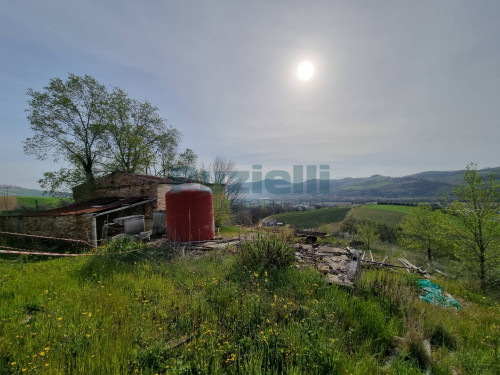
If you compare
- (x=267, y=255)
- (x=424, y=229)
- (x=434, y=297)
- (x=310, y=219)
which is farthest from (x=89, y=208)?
(x=310, y=219)

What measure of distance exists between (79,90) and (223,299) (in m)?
25.9

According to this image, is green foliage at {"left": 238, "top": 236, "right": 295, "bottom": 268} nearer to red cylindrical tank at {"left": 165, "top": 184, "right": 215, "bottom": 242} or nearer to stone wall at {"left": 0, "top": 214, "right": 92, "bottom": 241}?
red cylindrical tank at {"left": 165, "top": 184, "right": 215, "bottom": 242}

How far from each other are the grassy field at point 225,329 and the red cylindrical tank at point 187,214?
4.86 meters

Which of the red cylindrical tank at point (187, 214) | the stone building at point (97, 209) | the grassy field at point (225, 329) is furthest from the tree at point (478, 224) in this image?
the stone building at point (97, 209)

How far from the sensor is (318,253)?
7.68 meters

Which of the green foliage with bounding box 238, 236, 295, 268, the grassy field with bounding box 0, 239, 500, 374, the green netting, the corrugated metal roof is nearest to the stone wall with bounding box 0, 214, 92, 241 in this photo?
the corrugated metal roof

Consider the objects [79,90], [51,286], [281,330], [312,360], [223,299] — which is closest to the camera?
[312,360]

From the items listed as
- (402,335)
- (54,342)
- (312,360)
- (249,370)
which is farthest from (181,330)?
(402,335)

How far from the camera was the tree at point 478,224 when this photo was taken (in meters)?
12.2

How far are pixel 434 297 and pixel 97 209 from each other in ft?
54.3

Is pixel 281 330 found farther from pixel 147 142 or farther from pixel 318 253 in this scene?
pixel 147 142

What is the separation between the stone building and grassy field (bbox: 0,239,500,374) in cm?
768

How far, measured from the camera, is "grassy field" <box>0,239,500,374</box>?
2389 millimetres

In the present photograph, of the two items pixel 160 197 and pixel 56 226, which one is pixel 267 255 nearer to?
pixel 160 197
